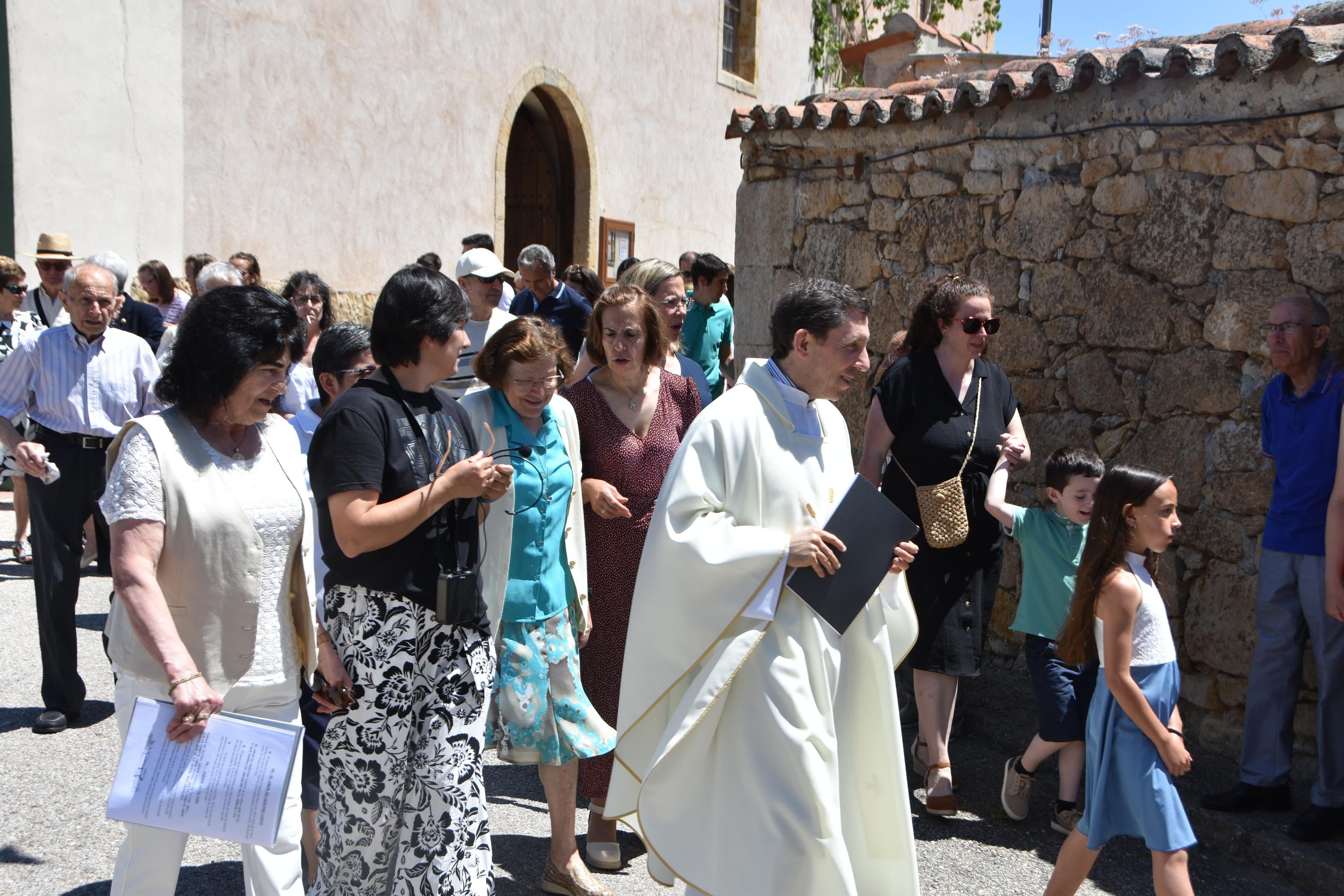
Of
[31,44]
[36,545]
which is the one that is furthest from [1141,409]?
[31,44]

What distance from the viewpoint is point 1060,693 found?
13.4 feet

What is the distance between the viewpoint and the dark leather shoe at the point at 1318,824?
12.9 ft

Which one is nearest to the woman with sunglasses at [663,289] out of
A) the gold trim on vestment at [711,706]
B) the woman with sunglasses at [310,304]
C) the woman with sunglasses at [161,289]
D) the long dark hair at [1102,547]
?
the woman with sunglasses at [310,304]

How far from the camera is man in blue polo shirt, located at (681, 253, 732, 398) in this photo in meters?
7.84

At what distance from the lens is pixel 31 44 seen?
29.8ft

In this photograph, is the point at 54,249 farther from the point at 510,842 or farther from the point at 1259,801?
the point at 1259,801

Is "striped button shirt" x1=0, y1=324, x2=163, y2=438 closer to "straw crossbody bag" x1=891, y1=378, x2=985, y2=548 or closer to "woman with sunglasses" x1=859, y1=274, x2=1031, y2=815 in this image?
"woman with sunglasses" x1=859, y1=274, x2=1031, y2=815

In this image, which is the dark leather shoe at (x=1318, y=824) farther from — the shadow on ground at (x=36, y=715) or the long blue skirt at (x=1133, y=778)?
the shadow on ground at (x=36, y=715)

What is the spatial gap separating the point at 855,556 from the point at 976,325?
184cm

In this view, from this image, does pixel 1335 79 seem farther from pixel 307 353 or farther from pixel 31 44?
pixel 31 44

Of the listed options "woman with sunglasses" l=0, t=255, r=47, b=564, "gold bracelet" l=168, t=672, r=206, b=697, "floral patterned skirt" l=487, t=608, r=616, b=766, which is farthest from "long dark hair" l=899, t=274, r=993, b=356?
"woman with sunglasses" l=0, t=255, r=47, b=564

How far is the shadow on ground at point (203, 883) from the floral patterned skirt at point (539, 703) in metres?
Result: 0.91

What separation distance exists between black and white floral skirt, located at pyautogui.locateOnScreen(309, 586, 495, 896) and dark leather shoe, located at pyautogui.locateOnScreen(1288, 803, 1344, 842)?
289cm

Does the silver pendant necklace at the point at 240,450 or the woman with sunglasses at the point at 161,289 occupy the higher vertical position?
the woman with sunglasses at the point at 161,289
